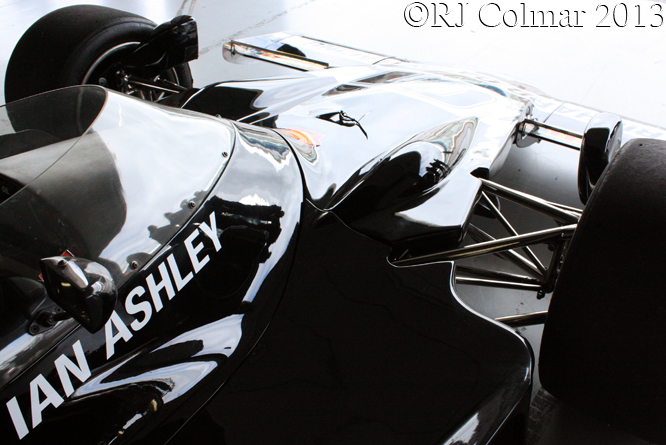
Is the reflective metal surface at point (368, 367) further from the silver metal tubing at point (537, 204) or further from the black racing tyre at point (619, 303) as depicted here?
the silver metal tubing at point (537, 204)

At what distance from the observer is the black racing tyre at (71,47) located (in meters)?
1.97

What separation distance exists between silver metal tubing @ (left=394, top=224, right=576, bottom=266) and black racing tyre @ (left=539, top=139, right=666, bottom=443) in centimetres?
19

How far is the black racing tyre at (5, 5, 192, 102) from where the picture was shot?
6.48ft

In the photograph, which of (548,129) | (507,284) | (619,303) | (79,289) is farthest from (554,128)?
(79,289)

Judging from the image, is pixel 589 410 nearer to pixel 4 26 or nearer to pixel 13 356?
pixel 13 356

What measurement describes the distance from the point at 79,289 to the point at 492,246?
858 mm

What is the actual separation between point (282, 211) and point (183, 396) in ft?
1.34

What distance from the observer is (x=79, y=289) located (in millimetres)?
736

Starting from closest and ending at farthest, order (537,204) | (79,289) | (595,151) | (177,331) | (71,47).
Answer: (79,289) < (177,331) < (537,204) < (595,151) < (71,47)

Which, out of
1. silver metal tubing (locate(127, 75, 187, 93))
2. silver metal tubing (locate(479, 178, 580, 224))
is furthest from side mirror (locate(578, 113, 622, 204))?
silver metal tubing (locate(127, 75, 187, 93))

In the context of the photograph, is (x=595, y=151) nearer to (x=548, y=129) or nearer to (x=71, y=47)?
(x=548, y=129)

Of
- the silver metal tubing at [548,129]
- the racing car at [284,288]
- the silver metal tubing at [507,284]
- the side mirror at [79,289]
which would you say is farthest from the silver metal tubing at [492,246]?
the silver metal tubing at [548,129]

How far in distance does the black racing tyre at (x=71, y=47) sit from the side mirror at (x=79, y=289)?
57.8 inches

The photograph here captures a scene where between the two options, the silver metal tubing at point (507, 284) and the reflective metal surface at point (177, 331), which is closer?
the reflective metal surface at point (177, 331)
